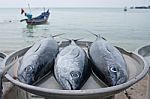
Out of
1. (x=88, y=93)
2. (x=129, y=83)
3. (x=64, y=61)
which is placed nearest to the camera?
(x=88, y=93)

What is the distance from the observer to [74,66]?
4.76 feet

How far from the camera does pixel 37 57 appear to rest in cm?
159

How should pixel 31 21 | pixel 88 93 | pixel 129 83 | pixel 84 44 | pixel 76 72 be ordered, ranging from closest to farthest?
pixel 88 93 < pixel 129 83 < pixel 76 72 < pixel 84 44 < pixel 31 21

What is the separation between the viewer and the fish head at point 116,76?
1340 millimetres

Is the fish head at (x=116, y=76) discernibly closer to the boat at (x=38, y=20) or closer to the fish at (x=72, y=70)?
the fish at (x=72, y=70)

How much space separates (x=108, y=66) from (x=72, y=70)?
0.80 ft

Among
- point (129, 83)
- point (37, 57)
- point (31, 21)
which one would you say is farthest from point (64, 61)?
point (31, 21)

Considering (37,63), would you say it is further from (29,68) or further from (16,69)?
(16,69)

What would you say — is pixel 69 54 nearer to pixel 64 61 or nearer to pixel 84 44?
pixel 64 61

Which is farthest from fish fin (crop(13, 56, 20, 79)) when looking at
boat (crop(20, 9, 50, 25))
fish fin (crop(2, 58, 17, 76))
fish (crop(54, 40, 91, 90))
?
boat (crop(20, 9, 50, 25))

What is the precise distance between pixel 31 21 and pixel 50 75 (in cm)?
2793

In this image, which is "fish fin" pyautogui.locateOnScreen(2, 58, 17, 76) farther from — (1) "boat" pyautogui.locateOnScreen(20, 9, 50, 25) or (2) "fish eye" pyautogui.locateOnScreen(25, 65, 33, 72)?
(1) "boat" pyautogui.locateOnScreen(20, 9, 50, 25)

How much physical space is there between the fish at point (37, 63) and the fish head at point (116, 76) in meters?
0.46

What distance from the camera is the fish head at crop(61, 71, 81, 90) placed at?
4.33 ft
